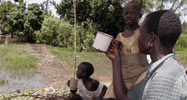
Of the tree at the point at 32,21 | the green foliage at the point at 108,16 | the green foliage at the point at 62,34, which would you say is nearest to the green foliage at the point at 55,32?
the green foliage at the point at 62,34

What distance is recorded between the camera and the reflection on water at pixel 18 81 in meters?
5.39

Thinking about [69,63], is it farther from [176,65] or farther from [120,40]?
[176,65]

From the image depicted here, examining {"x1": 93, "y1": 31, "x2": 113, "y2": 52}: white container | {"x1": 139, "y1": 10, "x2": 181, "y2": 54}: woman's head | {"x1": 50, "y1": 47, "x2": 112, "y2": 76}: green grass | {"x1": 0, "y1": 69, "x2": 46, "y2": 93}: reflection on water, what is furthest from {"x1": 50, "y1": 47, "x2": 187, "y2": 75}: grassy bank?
{"x1": 139, "y1": 10, "x2": 181, "y2": 54}: woman's head

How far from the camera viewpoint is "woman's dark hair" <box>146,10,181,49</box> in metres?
0.79

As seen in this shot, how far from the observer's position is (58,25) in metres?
13.7

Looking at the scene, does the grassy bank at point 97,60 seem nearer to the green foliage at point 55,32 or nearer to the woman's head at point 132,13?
the green foliage at point 55,32

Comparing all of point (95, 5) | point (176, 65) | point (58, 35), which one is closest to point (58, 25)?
point (58, 35)

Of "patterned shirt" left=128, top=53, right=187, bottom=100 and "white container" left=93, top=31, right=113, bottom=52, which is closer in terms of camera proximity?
"patterned shirt" left=128, top=53, right=187, bottom=100

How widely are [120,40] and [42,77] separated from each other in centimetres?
510

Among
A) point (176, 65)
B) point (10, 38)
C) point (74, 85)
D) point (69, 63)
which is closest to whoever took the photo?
point (176, 65)

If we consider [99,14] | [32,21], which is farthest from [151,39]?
[32,21]

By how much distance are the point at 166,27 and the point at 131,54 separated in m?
0.95

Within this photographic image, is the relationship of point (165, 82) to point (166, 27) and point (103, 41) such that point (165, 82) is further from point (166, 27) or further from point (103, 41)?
point (103, 41)

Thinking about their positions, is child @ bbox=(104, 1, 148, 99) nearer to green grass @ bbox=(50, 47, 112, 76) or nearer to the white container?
the white container
